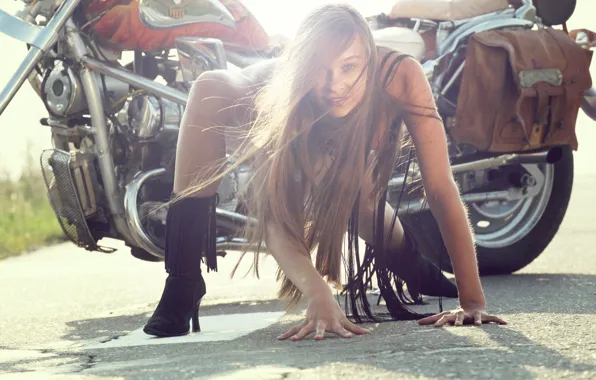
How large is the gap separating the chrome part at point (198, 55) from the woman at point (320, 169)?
2.98ft

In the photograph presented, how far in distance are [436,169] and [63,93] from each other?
5.48 ft

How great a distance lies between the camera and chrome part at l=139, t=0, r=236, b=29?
13.7ft

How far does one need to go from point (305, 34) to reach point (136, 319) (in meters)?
1.56

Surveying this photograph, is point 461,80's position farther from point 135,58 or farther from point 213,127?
point 213,127

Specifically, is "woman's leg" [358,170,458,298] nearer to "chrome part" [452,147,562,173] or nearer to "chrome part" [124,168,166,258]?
"chrome part" [124,168,166,258]

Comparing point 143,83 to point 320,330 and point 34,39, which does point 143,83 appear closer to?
point 34,39

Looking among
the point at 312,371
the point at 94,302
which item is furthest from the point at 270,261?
the point at 312,371

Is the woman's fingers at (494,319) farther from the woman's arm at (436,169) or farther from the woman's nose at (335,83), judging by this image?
the woman's nose at (335,83)

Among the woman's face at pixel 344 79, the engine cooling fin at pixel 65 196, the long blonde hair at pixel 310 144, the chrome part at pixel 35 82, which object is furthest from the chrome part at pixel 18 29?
the woman's face at pixel 344 79

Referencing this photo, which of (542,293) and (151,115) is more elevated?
(151,115)

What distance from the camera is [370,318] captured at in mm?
3127

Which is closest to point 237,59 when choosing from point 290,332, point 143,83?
→ point 143,83

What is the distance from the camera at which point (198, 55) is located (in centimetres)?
417

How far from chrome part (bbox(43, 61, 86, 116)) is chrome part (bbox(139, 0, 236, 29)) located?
331 millimetres
